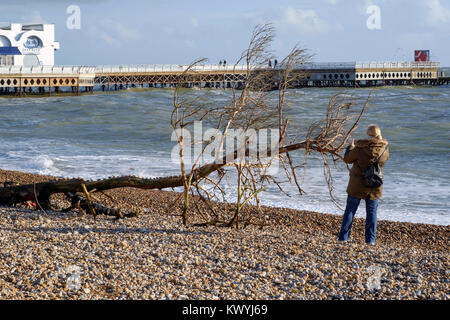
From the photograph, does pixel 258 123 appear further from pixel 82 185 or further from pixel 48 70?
pixel 48 70

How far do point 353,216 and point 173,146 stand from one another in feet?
51.3

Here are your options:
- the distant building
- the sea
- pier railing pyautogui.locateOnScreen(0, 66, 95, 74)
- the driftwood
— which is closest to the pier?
pier railing pyautogui.locateOnScreen(0, 66, 95, 74)

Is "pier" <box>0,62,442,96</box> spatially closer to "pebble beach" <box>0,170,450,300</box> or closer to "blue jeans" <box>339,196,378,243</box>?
"pebble beach" <box>0,170,450,300</box>

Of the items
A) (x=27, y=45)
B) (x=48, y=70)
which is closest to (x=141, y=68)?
(x=48, y=70)

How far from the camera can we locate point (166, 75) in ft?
175

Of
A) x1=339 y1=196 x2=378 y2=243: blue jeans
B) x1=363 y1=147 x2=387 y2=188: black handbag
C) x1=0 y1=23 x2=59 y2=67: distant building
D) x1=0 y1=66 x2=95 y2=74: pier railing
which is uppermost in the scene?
x1=0 y1=23 x2=59 y2=67: distant building

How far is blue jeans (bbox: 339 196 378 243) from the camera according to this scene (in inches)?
272

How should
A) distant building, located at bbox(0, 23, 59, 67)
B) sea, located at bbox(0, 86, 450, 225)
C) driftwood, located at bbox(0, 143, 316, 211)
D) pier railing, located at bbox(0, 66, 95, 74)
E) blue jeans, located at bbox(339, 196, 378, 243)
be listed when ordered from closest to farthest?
blue jeans, located at bbox(339, 196, 378, 243) < driftwood, located at bbox(0, 143, 316, 211) < sea, located at bbox(0, 86, 450, 225) < pier railing, located at bbox(0, 66, 95, 74) < distant building, located at bbox(0, 23, 59, 67)

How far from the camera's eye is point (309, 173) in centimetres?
1543

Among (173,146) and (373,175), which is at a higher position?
(373,175)

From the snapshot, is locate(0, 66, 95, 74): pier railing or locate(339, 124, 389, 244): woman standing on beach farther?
locate(0, 66, 95, 74): pier railing

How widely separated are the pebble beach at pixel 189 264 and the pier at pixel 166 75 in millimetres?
28588

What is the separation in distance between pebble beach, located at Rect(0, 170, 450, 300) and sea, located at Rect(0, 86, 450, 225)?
155 cm
